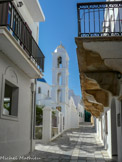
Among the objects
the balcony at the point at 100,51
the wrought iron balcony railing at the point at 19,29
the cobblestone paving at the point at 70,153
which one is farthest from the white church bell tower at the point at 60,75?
the balcony at the point at 100,51

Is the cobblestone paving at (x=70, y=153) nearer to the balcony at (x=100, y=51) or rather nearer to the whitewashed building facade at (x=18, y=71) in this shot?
the whitewashed building facade at (x=18, y=71)

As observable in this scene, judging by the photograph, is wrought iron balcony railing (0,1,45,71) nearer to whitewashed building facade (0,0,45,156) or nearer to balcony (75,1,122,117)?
whitewashed building facade (0,0,45,156)

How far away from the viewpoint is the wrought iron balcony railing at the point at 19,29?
678 cm

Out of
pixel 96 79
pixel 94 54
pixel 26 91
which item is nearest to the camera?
pixel 94 54

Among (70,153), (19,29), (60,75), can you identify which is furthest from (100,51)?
(60,75)

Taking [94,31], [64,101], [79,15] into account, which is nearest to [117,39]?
[94,31]

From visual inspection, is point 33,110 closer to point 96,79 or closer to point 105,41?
point 96,79

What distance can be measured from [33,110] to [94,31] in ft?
22.7

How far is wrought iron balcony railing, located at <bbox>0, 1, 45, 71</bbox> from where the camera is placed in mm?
6779

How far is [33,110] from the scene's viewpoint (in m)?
11.6

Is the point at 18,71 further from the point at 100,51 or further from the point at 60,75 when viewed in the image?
the point at 60,75

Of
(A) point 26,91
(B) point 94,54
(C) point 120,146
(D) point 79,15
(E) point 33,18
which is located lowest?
(C) point 120,146

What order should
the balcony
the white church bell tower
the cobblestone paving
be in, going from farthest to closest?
the white church bell tower, the cobblestone paving, the balcony

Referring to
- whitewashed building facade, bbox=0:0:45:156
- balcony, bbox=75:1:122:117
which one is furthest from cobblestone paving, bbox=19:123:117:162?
balcony, bbox=75:1:122:117
